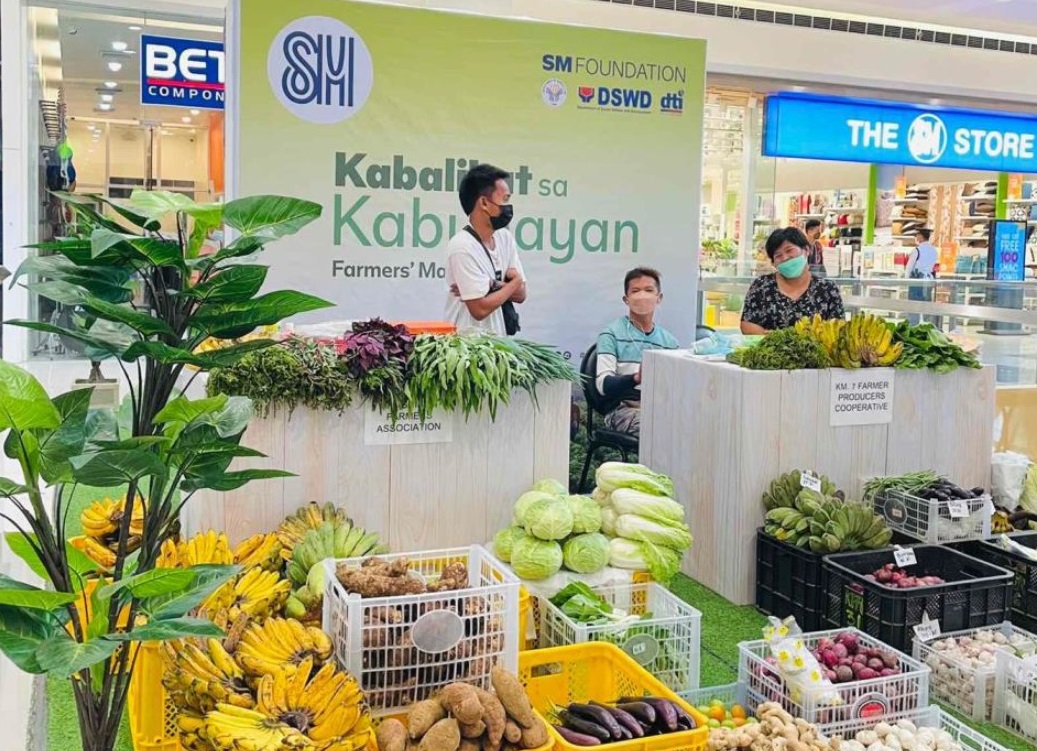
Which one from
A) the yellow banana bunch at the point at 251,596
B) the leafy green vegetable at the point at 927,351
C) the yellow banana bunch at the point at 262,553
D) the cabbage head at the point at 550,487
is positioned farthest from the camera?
the leafy green vegetable at the point at 927,351

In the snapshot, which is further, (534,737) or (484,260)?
(484,260)

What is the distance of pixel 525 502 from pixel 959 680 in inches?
62.6

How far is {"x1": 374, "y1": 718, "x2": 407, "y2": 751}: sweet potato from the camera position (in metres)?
2.58

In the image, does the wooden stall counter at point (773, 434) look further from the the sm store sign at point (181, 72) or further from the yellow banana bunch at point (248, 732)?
the the sm store sign at point (181, 72)

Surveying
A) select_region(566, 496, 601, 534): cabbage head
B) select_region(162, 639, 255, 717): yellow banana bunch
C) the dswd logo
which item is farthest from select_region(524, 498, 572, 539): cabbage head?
the dswd logo

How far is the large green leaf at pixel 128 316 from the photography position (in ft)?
6.33

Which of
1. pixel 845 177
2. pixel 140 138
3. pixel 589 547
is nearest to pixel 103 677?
pixel 589 547

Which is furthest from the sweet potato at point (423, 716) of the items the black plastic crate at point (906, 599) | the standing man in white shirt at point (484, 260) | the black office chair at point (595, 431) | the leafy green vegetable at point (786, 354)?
the standing man in white shirt at point (484, 260)

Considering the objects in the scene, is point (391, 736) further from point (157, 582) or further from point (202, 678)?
point (157, 582)

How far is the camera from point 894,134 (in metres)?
9.28

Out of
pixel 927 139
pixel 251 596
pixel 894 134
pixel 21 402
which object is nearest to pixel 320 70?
pixel 251 596

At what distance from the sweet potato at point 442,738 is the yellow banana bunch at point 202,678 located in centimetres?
44

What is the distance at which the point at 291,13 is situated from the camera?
580 cm

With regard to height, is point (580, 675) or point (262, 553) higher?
point (262, 553)
